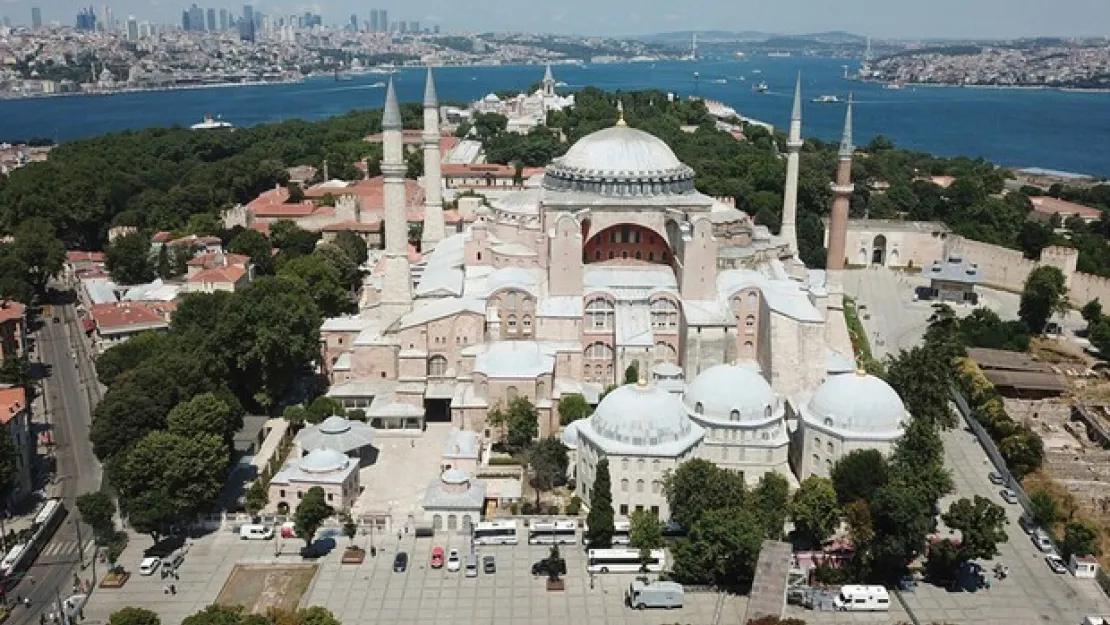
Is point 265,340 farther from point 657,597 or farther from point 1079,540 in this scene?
point 1079,540

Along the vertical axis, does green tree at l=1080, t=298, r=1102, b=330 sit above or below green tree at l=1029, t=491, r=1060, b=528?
above

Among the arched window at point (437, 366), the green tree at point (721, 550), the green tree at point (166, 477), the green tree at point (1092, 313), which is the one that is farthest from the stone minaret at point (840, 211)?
the green tree at point (166, 477)

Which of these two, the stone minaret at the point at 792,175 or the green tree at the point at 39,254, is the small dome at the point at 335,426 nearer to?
the stone minaret at the point at 792,175

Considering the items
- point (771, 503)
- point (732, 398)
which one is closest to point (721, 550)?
point (771, 503)

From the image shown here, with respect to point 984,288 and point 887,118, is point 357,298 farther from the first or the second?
point 887,118

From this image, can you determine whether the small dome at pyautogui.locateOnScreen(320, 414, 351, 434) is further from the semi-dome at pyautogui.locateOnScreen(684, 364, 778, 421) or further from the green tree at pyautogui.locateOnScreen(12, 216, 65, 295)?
the green tree at pyautogui.locateOnScreen(12, 216, 65, 295)

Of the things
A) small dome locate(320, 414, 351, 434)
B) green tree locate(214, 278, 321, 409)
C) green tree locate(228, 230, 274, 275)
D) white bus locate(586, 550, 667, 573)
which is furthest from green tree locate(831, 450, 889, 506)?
green tree locate(228, 230, 274, 275)

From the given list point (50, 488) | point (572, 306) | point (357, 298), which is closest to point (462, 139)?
point (357, 298)
